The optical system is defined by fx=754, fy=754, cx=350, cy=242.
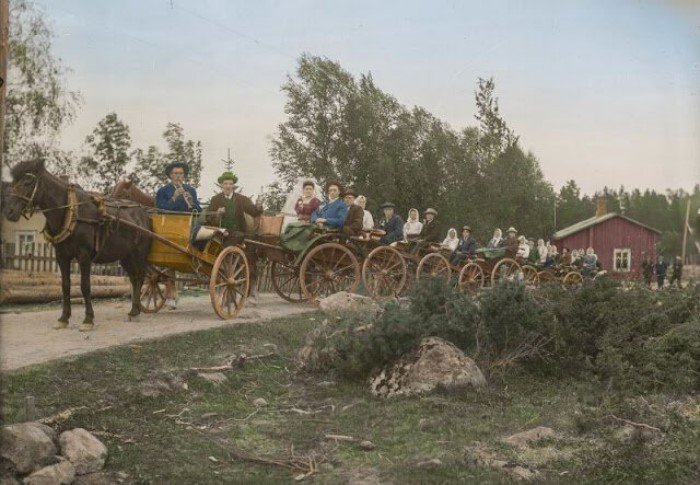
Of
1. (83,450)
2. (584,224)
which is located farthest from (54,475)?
(584,224)

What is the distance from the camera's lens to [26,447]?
15.3ft

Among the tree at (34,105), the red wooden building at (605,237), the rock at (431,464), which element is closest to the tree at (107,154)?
the tree at (34,105)

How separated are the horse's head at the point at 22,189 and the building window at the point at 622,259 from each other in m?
18.5

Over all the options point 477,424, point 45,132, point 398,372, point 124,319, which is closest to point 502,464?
point 477,424

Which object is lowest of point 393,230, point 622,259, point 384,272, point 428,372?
point 428,372

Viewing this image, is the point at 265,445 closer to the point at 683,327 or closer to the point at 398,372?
the point at 398,372

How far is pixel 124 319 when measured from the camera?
9953 mm

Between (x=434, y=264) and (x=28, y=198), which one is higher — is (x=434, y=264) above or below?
below

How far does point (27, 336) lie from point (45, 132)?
5.88 m

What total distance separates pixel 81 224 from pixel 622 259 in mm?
19633

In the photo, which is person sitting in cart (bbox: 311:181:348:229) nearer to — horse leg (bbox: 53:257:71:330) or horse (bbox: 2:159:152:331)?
horse (bbox: 2:159:152:331)

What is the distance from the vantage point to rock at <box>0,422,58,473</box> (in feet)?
14.9

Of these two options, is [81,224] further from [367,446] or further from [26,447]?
[367,446]

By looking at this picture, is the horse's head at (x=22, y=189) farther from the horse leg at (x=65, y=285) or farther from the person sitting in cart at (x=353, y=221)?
the person sitting in cart at (x=353, y=221)
